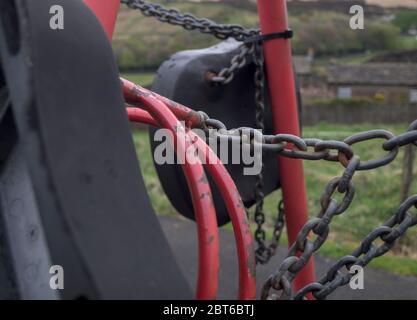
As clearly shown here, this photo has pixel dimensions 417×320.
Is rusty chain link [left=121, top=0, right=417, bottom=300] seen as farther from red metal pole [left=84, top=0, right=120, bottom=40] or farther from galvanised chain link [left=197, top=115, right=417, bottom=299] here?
red metal pole [left=84, top=0, right=120, bottom=40]

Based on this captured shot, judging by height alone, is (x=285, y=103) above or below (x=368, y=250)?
above

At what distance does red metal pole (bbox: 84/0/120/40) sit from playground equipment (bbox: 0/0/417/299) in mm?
228

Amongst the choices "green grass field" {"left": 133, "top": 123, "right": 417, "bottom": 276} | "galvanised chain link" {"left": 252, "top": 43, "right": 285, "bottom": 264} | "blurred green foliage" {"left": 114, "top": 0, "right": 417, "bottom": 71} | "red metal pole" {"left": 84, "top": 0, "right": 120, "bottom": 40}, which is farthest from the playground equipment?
"blurred green foliage" {"left": 114, "top": 0, "right": 417, "bottom": 71}

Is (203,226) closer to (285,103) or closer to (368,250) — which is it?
(368,250)

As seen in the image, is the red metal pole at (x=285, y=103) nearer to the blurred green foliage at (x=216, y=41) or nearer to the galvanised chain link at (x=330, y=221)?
the galvanised chain link at (x=330, y=221)

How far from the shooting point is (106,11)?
29.2 inches

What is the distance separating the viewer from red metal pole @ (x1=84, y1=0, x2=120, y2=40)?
2.41 ft

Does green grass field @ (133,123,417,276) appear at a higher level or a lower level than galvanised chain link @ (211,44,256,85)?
lower

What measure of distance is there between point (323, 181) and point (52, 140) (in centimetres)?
398

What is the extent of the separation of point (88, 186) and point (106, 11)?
1.36 ft

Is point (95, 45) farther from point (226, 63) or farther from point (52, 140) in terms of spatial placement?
point (226, 63)

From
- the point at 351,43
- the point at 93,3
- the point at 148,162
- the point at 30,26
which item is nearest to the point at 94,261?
the point at 30,26

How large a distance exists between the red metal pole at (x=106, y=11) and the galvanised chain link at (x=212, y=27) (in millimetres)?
366

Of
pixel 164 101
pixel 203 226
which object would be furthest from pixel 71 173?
pixel 164 101
